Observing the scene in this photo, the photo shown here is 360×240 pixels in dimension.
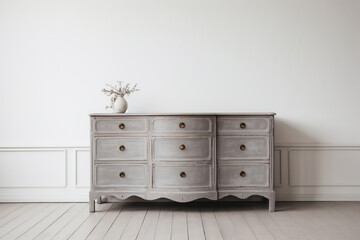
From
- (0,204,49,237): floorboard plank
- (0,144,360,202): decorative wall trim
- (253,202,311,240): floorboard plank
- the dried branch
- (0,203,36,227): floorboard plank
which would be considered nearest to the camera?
(253,202,311,240): floorboard plank

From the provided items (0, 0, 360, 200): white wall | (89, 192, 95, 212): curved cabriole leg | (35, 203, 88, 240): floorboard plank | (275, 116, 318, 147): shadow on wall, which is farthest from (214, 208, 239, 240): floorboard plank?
(35, 203, 88, 240): floorboard plank

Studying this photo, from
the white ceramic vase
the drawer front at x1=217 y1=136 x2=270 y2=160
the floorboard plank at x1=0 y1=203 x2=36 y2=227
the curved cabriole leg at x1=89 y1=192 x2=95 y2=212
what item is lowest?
the floorboard plank at x1=0 y1=203 x2=36 y2=227

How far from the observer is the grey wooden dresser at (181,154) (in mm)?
3355

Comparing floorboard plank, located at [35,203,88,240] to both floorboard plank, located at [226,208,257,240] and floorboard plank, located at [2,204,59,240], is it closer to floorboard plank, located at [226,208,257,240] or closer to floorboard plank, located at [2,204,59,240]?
floorboard plank, located at [2,204,59,240]

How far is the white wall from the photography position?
3.95 meters

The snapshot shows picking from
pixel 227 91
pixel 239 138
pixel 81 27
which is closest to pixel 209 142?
pixel 239 138

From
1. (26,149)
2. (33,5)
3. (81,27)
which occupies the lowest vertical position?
(26,149)

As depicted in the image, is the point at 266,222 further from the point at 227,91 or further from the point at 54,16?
the point at 54,16

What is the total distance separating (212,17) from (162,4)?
61 centimetres

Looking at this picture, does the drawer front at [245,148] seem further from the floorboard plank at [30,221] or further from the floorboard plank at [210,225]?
the floorboard plank at [30,221]

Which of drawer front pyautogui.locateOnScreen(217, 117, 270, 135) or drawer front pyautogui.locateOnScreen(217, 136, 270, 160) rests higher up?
drawer front pyautogui.locateOnScreen(217, 117, 270, 135)

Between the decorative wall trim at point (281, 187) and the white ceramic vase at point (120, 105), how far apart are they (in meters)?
0.68

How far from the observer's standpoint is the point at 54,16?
3.97 metres

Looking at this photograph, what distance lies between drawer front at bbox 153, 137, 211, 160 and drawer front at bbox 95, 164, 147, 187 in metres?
0.25
